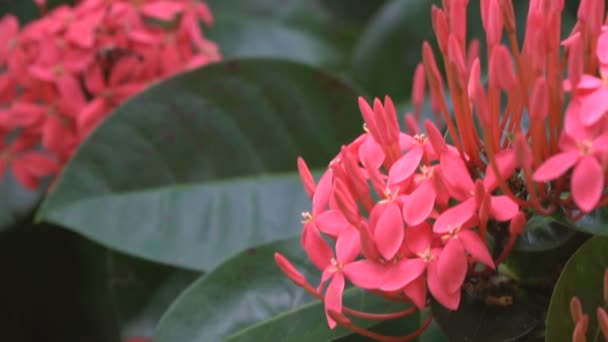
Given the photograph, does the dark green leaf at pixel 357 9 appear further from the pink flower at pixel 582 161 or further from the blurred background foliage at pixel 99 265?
the pink flower at pixel 582 161

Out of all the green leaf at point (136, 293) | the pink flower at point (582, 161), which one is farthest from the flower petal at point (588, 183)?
the green leaf at point (136, 293)

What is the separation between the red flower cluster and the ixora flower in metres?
0.40

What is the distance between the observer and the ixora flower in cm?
40

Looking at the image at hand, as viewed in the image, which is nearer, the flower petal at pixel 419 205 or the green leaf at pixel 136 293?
the flower petal at pixel 419 205

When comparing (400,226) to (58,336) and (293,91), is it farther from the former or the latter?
(58,336)

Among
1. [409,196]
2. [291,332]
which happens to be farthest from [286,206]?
[409,196]

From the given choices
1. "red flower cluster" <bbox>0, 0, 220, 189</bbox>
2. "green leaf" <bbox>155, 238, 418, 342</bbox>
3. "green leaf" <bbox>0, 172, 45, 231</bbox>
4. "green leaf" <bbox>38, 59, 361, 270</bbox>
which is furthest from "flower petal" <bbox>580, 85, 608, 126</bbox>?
"green leaf" <bbox>0, 172, 45, 231</bbox>

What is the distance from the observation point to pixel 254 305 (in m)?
0.56

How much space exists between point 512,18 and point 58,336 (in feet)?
2.29

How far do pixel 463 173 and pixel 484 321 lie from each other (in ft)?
0.37

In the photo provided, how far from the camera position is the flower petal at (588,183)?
357 millimetres

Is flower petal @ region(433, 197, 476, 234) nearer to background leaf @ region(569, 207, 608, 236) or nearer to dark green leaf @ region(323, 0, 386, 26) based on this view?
background leaf @ region(569, 207, 608, 236)

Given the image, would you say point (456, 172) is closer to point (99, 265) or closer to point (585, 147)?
point (585, 147)

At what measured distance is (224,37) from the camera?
1116 millimetres
